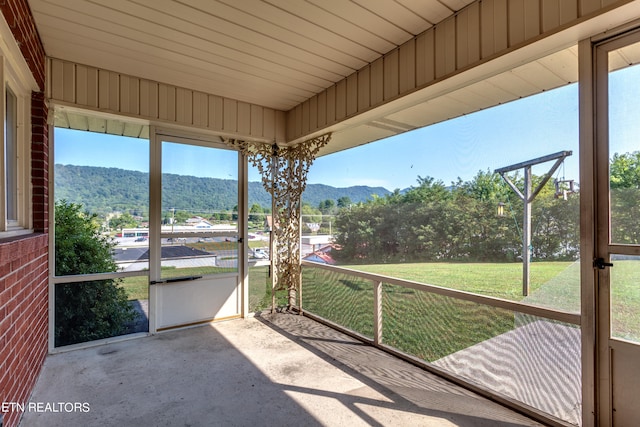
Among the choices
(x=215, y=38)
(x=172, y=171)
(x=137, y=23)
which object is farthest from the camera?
(x=172, y=171)

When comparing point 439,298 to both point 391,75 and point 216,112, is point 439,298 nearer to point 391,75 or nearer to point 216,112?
point 391,75

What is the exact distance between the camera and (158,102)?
11.0ft

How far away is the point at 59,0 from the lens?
2074 mm

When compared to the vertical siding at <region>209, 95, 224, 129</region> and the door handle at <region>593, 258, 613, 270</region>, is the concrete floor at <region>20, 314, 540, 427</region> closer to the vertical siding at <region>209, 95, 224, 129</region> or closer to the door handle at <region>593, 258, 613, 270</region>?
the door handle at <region>593, 258, 613, 270</region>

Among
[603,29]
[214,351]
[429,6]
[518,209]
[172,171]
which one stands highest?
[429,6]

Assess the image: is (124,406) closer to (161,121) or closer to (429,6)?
(161,121)

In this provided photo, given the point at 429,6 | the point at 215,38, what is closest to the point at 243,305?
the point at 215,38

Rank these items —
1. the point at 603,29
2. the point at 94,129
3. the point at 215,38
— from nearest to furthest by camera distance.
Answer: the point at 603,29 < the point at 215,38 < the point at 94,129

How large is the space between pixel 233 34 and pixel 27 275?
231 centimetres

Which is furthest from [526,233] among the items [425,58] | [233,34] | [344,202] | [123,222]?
[123,222]

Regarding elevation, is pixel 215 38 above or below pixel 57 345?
above

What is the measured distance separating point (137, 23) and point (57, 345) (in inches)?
120

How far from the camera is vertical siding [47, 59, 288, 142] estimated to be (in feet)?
9.59

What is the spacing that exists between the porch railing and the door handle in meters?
0.34
